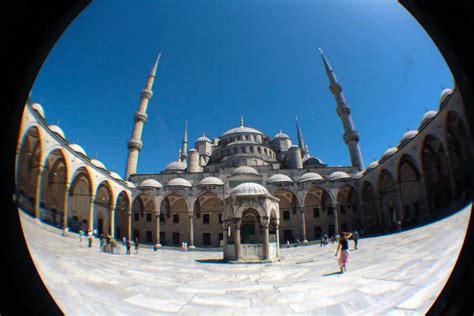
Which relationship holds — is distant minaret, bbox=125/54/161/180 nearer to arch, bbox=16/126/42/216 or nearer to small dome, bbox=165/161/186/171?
small dome, bbox=165/161/186/171

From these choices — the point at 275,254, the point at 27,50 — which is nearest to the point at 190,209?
the point at 275,254

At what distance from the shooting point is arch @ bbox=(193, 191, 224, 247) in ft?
92.0

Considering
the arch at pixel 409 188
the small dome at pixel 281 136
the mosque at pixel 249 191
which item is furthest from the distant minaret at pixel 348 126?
the arch at pixel 409 188

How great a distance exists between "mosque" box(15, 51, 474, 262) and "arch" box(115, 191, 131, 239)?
104 mm

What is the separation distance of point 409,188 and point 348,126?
59.5ft

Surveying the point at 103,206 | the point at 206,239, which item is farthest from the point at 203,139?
the point at 103,206

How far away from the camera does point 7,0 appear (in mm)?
1036

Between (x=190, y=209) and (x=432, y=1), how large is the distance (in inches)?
1021

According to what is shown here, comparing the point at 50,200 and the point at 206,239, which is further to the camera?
the point at 206,239

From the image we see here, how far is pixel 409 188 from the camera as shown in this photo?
1694 cm

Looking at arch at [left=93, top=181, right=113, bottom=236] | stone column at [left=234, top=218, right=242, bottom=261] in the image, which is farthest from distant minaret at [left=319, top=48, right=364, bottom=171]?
arch at [left=93, top=181, right=113, bottom=236]

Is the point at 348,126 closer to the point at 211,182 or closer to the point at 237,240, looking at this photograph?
the point at 211,182

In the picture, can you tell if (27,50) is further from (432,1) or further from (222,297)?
(222,297)

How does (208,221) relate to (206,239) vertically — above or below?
above
